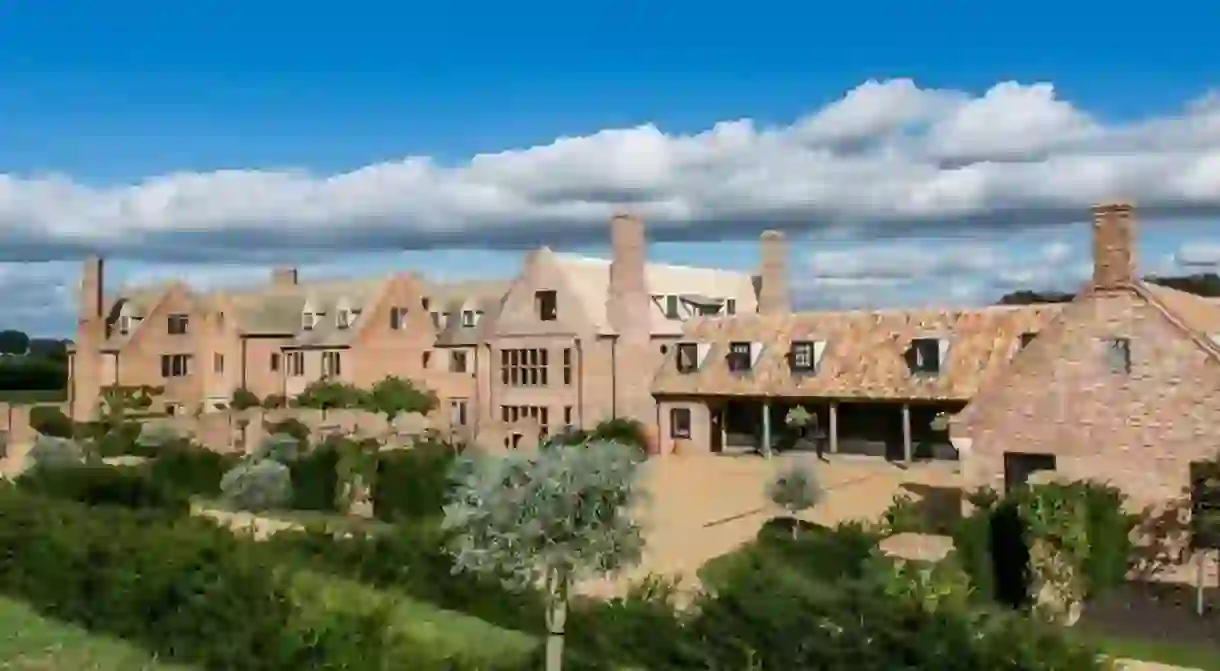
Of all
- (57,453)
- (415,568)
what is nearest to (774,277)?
(57,453)

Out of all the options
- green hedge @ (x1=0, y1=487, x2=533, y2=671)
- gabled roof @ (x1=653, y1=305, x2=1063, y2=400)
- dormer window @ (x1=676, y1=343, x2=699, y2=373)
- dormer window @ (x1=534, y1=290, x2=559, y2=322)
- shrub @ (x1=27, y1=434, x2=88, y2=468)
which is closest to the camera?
green hedge @ (x1=0, y1=487, x2=533, y2=671)

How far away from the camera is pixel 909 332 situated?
131ft

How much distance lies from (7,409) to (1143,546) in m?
50.1

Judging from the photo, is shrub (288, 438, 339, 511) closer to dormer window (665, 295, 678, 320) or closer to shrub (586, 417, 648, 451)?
shrub (586, 417, 648, 451)

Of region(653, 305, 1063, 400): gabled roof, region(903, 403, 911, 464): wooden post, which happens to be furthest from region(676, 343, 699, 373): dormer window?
region(903, 403, 911, 464): wooden post

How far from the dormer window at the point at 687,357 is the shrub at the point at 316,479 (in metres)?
15.5

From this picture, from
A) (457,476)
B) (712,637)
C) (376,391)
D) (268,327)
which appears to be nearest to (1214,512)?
(712,637)

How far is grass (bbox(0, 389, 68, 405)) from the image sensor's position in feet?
259

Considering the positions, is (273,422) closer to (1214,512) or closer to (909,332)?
(909,332)

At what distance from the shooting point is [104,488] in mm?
28094

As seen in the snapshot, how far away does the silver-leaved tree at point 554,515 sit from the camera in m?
12.0

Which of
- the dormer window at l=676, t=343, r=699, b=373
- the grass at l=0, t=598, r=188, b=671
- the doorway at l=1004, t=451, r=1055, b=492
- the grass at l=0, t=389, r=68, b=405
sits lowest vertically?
the grass at l=0, t=598, r=188, b=671

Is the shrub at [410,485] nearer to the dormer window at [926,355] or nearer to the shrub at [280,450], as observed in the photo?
the shrub at [280,450]

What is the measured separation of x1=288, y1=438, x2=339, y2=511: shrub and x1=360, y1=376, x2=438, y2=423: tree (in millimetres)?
17436
